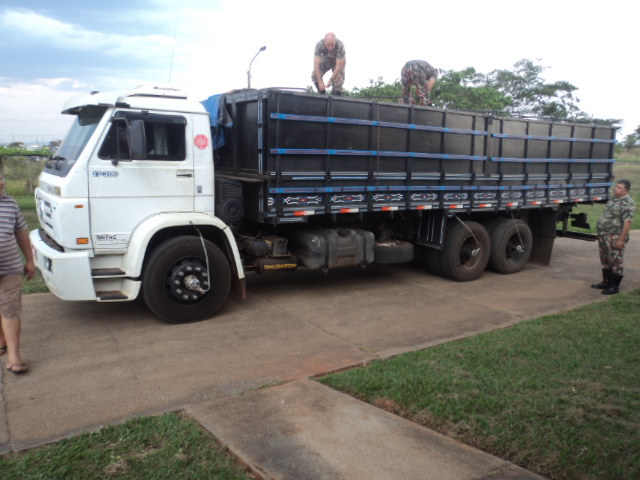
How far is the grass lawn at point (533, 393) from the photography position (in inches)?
130

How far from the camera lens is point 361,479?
3039 millimetres

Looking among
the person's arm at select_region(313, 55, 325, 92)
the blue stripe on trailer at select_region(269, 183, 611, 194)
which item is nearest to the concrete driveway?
the blue stripe on trailer at select_region(269, 183, 611, 194)

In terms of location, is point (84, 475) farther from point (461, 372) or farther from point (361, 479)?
point (461, 372)

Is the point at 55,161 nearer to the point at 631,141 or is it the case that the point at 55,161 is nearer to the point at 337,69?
the point at 337,69

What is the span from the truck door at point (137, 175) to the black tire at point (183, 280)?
1.31 ft

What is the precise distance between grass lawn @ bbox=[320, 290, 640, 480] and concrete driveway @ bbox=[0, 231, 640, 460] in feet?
1.87

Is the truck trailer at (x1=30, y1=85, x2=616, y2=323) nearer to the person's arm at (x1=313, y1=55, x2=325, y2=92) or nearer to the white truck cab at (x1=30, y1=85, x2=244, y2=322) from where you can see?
the white truck cab at (x1=30, y1=85, x2=244, y2=322)

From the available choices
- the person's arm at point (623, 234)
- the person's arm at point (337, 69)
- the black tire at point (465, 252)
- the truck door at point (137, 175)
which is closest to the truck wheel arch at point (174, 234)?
the truck door at point (137, 175)

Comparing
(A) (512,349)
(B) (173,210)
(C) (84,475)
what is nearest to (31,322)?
(B) (173,210)

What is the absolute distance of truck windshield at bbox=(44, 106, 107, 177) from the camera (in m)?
5.47

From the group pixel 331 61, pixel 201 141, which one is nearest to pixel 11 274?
pixel 201 141

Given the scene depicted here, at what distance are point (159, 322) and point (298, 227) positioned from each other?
2223mm

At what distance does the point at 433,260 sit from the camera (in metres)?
8.52

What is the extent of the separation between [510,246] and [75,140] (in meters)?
6.90
